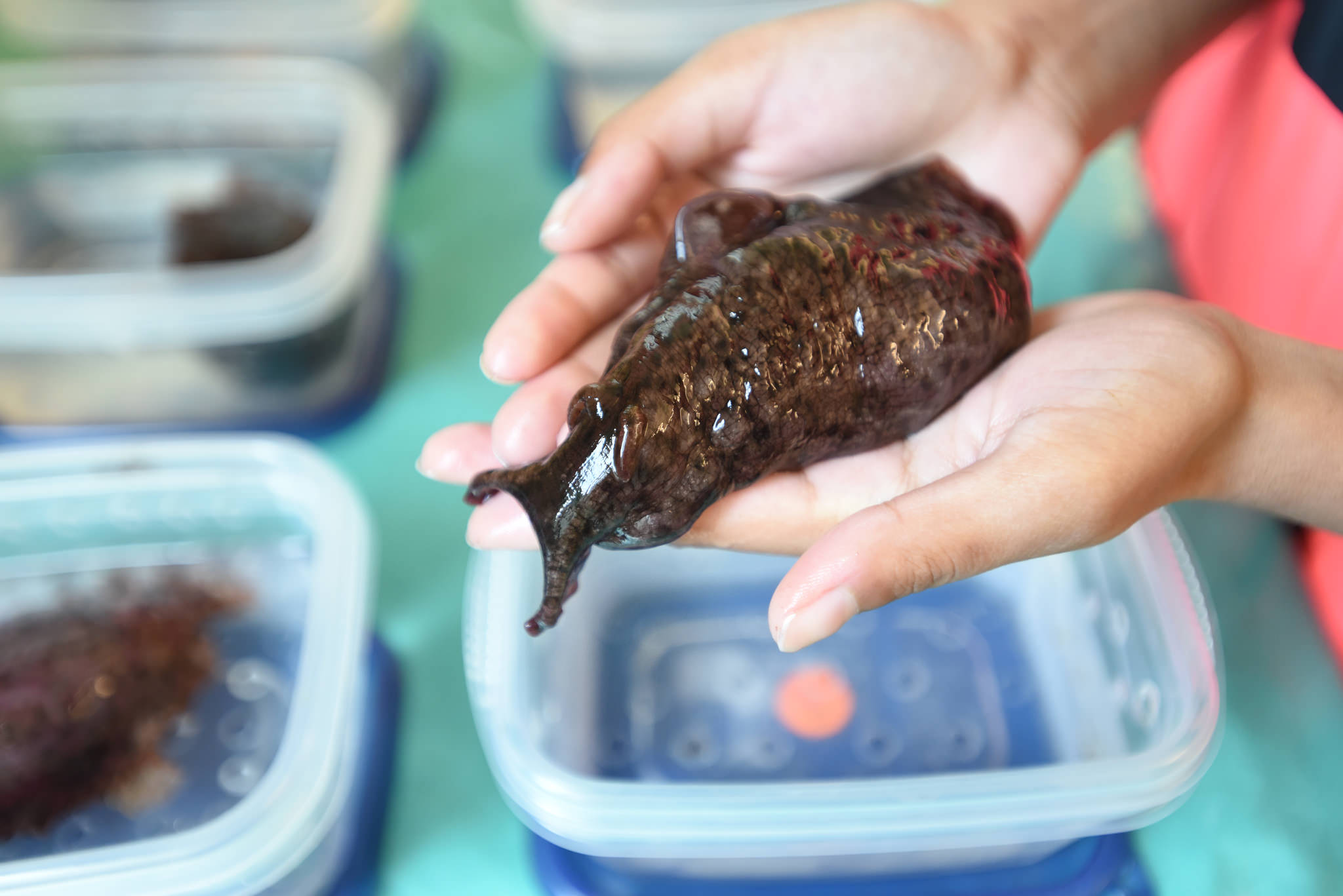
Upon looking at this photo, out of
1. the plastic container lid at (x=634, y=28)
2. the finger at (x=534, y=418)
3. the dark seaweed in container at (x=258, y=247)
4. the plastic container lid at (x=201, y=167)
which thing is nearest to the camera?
the finger at (x=534, y=418)

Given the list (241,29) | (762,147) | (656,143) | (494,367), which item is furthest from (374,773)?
(241,29)

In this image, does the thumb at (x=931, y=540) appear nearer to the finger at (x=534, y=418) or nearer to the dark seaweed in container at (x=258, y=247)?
the finger at (x=534, y=418)

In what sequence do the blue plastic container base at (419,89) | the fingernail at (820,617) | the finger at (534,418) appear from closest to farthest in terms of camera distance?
1. the fingernail at (820,617)
2. the finger at (534,418)
3. the blue plastic container base at (419,89)

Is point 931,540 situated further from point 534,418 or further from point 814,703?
point 814,703

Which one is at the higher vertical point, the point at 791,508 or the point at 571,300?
the point at 571,300

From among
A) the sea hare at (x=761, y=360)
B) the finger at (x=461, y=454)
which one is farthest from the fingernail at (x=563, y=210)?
the finger at (x=461, y=454)

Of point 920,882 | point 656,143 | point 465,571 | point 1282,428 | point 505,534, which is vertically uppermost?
point 656,143

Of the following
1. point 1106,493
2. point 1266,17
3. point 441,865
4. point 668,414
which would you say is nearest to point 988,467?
point 1106,493

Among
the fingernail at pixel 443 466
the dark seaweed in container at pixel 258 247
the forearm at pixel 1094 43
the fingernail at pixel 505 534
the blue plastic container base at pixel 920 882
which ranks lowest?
the blue plastic container base at pixel 920 882
